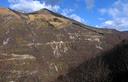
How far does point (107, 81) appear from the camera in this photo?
10125 centimetres

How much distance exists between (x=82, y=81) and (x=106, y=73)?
19894mm

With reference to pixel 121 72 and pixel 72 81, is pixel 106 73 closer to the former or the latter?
pixel 121 72

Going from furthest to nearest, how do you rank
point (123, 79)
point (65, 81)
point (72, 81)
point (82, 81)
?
1. point (65, 81)
2. point (72, 81)
3. point (82, 81)
4. point (123, 79)

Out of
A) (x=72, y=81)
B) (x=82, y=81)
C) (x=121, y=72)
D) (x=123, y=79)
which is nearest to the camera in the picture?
(x=123, y=79)

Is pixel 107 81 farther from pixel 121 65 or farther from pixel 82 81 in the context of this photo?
pixel 82 81

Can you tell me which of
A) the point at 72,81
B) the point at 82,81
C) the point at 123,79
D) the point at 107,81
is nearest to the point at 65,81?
the point at 72,81

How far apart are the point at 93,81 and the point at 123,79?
74.9 ft

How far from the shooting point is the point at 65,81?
156 metres

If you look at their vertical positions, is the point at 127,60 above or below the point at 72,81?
above

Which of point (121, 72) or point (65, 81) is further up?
point (121, 72)

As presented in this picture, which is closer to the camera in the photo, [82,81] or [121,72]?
[121,72]

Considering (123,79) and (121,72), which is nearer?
(123,79)

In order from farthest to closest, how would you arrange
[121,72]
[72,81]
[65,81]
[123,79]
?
[65,81]
[72,81]
[121,72]
[123,79]

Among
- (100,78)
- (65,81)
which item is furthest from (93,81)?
(65,81)
